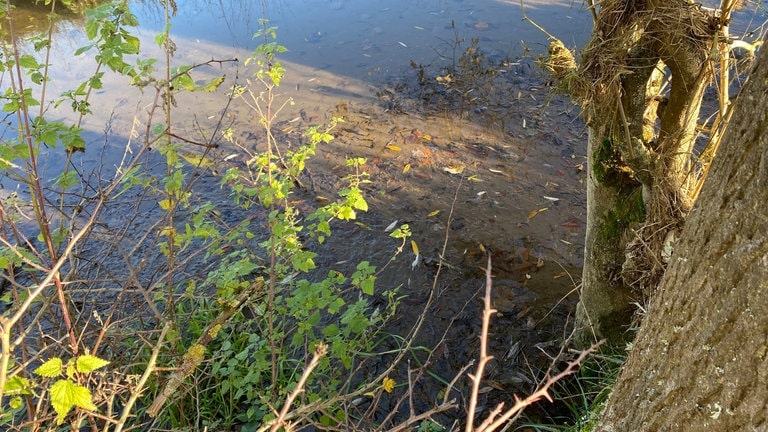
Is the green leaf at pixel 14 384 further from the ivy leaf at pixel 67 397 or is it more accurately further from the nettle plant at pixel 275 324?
the nettle plant at pixel 275 324

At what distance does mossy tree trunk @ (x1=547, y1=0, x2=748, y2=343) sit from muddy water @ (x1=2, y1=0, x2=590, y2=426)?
29.6 inches

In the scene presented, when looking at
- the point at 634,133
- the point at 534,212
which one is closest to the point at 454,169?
the point at 534,212

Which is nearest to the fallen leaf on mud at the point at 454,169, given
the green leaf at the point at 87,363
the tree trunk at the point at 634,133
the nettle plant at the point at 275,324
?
the nettle plant at the point at 275,324

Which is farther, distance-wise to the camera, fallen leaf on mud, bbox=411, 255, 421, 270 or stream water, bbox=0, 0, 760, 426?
fallen leaf on mud, bbox=411, 255, 421, 270

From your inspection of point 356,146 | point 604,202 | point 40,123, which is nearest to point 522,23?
point 356,146

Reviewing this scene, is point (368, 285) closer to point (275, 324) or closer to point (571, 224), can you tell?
point (275, 324)

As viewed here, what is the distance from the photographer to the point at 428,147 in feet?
16.4

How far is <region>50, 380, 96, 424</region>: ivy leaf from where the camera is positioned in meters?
1.33

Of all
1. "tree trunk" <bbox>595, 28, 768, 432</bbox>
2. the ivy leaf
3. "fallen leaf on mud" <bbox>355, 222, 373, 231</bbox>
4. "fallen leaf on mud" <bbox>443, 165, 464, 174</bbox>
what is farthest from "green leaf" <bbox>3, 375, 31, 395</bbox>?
"fallen leaf on mud" <bbox>443, 165, 464, 174</bbox>

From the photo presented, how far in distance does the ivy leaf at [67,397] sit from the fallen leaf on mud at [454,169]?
366 cm

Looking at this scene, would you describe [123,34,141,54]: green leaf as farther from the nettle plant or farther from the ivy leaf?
the ivy leaf

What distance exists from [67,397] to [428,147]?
4020 millimetres

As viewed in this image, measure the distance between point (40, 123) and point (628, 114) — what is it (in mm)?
2388

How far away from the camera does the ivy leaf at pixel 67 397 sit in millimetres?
1330
